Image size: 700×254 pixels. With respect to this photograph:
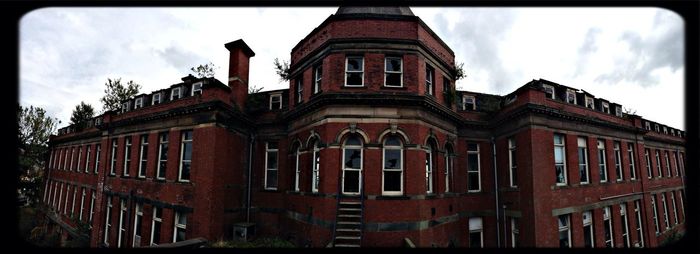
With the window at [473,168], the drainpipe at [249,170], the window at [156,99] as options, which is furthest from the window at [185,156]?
the window at [473,168]

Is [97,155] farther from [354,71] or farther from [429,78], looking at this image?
[429,78]

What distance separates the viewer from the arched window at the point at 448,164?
14.2 meters

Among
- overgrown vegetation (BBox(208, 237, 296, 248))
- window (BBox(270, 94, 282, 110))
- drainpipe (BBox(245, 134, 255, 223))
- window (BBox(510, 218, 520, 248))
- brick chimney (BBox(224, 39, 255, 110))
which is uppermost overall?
brick chimney (BBox(224, 39, 255, 110))

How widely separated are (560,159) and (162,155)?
1844cm

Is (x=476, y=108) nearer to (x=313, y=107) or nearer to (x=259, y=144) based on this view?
(x=313, y=107)

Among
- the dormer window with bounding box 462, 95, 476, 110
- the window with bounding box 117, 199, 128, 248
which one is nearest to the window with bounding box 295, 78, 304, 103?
the dormer window with bounding box 462, 95, 476, 110

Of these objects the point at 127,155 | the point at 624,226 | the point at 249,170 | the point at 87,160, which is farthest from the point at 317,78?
the point at 87,160

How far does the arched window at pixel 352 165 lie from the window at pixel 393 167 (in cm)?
96

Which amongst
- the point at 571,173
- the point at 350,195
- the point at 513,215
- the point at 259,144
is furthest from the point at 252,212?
the point at 571,173

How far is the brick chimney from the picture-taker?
1526 centimetres

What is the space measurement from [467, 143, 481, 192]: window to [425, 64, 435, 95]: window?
4323mm

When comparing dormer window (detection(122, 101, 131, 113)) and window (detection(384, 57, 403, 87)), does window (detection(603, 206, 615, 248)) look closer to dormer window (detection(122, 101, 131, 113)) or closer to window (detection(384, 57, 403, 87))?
window (detection(384, 57, 403, 87))

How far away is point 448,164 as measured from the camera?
1448 cm

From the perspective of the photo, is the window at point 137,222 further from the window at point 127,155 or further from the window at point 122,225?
the window at point 127,155
